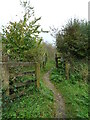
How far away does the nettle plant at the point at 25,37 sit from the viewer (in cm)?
952

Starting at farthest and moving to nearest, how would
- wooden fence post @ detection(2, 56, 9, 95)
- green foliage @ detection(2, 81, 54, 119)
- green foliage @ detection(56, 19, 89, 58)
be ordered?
green foliage @ detection(56, 19, 89, 58) → wooden fence post @ detection(2, 56, 9, 95) → green foliage @ detection(2, 81, 54, 119)

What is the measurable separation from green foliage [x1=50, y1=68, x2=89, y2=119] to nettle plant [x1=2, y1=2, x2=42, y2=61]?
2.09 metres

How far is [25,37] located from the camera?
33.8 feet

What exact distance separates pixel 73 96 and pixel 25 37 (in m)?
5.08

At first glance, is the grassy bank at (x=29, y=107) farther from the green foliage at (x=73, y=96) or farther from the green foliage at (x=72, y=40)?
the green foliage at (x=72, y=40)

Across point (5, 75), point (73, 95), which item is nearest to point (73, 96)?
point (73, 95)

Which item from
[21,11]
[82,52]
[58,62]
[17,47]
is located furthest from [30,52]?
[82,52]


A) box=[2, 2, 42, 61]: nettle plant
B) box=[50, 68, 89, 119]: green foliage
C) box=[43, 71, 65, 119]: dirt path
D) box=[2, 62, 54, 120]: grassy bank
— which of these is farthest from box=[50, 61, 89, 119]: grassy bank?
box=[2, 2, 42, 61]: nettle plant

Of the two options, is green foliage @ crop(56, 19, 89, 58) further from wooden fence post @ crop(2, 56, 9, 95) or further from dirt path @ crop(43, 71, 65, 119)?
wooden fence post @ crop(2, 56, 9, 95)

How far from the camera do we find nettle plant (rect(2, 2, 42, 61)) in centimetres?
952

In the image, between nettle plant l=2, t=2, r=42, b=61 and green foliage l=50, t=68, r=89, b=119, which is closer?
green foliage l=50, t=68, r=89, b=119

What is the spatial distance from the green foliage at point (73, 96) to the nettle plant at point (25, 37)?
2.09 m

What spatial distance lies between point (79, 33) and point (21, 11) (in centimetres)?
450

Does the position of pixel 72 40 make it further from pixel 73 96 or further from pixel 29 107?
pixel 29 107
